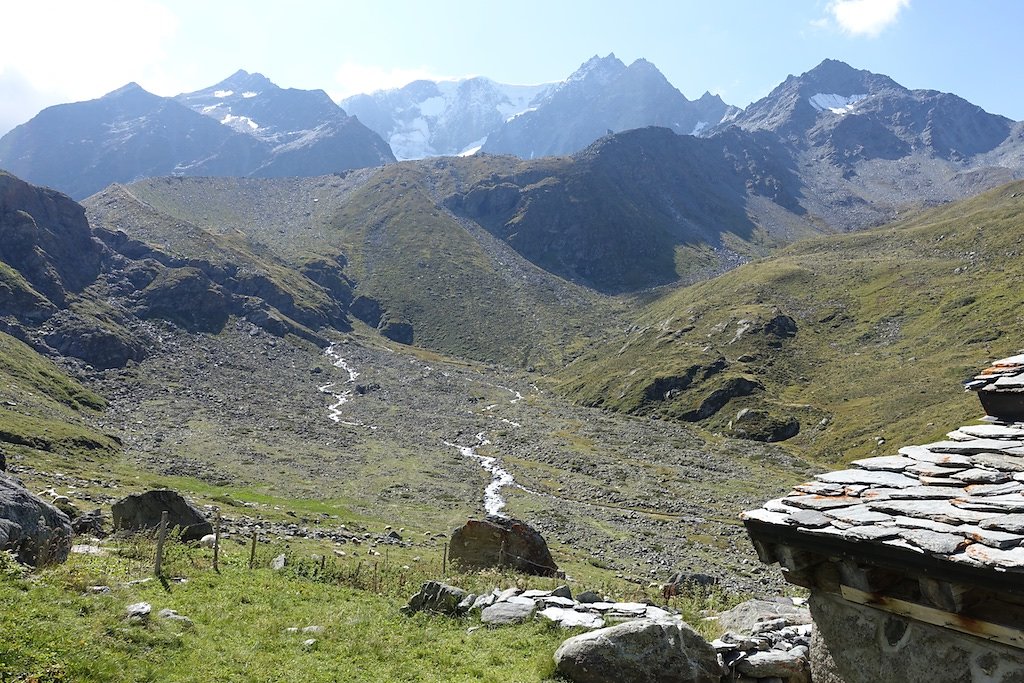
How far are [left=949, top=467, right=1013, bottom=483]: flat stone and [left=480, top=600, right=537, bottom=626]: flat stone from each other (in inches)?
372

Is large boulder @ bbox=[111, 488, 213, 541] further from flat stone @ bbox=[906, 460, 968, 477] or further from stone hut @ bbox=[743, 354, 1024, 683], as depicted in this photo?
flat stone @ bbox=[906, 460, 968, 477]

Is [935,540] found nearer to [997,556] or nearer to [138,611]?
[997,556]

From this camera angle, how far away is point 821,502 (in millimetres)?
8250

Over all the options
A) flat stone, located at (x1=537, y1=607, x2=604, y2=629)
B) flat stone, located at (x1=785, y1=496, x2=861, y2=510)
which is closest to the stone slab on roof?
flat stone, located at (x1=785, y1=496, x2=861, y2=510)

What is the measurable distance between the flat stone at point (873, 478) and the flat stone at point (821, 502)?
33cm

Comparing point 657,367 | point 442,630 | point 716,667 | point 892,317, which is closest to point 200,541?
point 442,630

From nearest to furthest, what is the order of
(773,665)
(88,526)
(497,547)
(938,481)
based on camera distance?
(938,481)
(773,665)
(88,526)
(497,547)

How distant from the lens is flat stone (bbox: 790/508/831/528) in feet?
25.1

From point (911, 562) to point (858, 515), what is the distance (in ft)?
2.98

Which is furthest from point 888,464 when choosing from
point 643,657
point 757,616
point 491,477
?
point 491,477

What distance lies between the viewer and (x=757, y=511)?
8.32 m

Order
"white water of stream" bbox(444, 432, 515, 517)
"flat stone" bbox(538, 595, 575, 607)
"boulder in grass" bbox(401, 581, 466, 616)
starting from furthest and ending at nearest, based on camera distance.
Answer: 1. "white water of stream" bbox(444, 432, 515, 517)
2. "boulder in grass" bbox(401, 581, 466, 616)
3. "flat stone" bbox(538, 595, 575, 607)

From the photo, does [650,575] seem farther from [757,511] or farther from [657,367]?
[657,367]

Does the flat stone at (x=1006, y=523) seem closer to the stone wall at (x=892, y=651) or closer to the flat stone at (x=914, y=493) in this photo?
the flat stone at (x=914, y=493)
